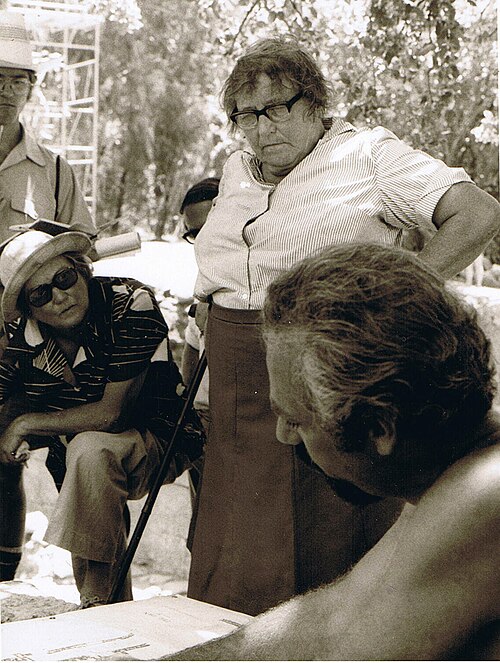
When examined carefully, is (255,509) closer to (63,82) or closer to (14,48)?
(14,48)

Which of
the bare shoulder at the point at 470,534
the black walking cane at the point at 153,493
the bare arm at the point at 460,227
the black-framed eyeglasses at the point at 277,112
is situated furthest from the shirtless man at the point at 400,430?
the black walking cane at the point at 153,493

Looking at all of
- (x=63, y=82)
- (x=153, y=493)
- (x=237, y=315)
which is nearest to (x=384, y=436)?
(x=237, y=315)

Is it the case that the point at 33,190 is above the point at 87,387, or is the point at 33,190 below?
above

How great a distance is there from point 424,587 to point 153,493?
1969 mm

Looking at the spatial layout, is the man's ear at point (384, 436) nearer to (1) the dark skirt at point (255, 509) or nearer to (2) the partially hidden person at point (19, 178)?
(1) the dark skirt at point (255, 509)

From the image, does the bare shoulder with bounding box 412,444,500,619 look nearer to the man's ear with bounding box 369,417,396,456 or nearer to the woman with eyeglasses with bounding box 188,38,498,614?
the man's ear with bounding box 369,417,396,456

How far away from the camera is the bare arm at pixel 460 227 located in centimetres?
251

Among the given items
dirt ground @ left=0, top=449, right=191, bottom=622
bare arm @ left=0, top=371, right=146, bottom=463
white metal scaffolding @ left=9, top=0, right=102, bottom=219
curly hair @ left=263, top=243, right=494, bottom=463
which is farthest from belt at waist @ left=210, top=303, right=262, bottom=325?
white metal scaffolding @ left=9, top=0, right=102, bottom=219

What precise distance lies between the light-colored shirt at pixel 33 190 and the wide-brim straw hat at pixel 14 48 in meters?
0.28

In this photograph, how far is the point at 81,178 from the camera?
10.4 m

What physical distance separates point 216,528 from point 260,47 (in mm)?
1330

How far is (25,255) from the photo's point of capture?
131 inches

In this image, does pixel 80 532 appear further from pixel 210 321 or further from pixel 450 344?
pixel 450 344

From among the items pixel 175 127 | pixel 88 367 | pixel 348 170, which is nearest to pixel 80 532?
pixel 88 367
